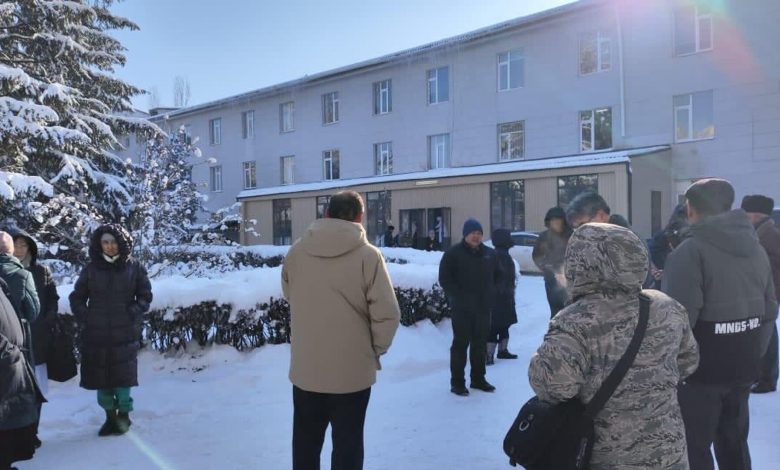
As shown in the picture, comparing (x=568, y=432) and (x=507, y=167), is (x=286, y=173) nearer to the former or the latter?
(x=507, y=167)

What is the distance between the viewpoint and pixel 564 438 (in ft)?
6.36

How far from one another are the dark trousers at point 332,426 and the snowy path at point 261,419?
94 centimetres

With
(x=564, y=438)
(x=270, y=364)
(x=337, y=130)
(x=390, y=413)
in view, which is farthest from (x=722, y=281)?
(x=337, y=130)

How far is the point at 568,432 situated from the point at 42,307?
4229 millimetres

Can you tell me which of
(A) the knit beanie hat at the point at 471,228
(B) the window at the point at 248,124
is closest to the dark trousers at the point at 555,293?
(A) the knit beanie hat at the point at 471,228

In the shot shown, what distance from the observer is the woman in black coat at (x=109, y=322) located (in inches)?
173

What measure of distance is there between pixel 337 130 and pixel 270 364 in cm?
2497

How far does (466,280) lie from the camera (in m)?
5.55

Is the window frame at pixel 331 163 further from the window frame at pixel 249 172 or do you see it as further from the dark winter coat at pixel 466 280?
the dark winter coat at pixel 466 280

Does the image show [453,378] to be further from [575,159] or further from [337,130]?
[337,130]

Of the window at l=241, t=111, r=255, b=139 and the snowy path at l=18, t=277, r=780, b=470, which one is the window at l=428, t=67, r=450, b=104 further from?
the snowy path at l=18, t=277, r=780, b=470

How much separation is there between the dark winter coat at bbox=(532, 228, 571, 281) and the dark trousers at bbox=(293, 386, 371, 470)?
3400mm

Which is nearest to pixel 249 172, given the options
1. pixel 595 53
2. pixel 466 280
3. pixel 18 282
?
pixel 595 53

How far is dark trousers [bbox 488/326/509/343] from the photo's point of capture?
698 centimetres
